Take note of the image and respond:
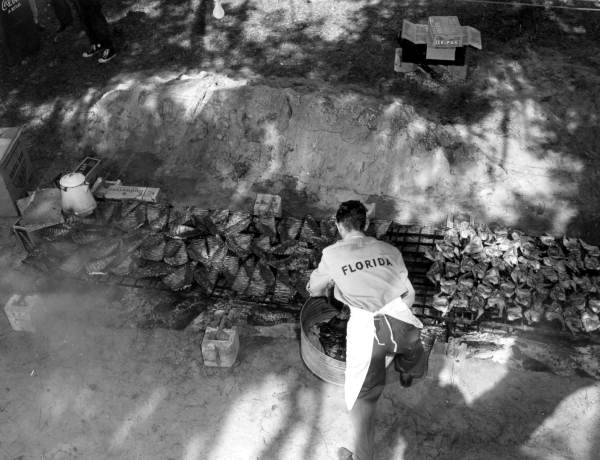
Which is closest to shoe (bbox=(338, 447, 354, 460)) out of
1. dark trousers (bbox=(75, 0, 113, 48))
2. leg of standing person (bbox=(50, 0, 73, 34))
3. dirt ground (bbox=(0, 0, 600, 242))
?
dirt ground (bbox=(0, 0, 600, 242))

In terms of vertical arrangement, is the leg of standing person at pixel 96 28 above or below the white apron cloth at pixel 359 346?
above

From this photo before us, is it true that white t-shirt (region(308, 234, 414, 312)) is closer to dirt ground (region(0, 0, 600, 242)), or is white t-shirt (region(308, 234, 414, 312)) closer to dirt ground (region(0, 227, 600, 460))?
dirt ground (region(0, 227, 600, 460))

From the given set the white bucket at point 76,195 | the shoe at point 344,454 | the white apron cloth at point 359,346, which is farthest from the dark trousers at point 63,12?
the shoe at point 344,454

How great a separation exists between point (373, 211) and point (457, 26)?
11.3 ft

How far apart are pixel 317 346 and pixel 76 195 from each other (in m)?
3.21

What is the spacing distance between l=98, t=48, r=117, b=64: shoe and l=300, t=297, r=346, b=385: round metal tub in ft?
20.7

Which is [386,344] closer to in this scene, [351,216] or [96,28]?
[351,216]

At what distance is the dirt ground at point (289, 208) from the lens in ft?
15.4

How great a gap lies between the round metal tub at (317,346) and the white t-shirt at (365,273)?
749 millimetres

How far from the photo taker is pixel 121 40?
31.4 ft

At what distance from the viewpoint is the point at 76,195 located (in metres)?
6.16

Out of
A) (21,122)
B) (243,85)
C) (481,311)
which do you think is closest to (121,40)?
(21,122)

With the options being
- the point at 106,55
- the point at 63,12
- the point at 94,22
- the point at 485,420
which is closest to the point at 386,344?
the point at 485,420

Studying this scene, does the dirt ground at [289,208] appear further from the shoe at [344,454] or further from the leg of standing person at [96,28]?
the leg of standing person at [96,28]
